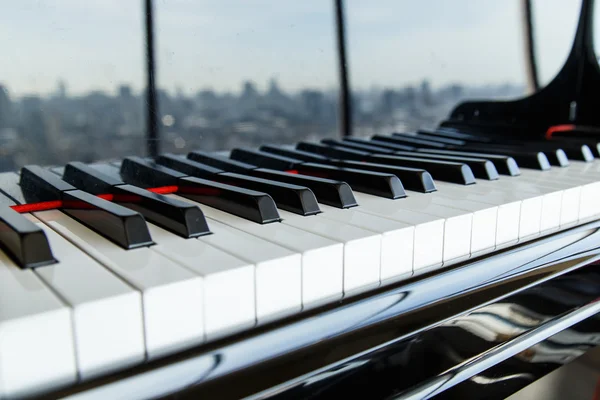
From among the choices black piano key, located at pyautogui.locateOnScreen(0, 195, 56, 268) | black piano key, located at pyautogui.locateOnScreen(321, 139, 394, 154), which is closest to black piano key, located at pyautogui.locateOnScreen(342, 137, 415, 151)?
black piano key, located at pyautogui.locateOnScreen(321, 139, 394, 154)

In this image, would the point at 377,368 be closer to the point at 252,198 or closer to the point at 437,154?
the point at 252,198

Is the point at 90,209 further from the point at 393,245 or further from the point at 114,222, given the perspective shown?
the point at 393,245

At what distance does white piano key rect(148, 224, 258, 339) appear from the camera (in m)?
0.46

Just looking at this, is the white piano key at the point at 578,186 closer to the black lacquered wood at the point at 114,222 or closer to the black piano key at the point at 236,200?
the black piano key at the point at 236,200

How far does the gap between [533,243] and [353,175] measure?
0.28 meters

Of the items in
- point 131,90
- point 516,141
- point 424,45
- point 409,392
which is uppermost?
point 424,45

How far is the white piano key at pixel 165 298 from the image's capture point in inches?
16.7

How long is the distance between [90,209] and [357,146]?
2.19ft

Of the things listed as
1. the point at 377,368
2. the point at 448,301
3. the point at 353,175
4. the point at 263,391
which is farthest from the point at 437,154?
the point at 263,391

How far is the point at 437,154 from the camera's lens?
1099 millimetres

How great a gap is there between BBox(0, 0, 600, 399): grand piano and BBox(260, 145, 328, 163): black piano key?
0.01 m

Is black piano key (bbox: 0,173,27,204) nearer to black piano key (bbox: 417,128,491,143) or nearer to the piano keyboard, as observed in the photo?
the piano keyboard

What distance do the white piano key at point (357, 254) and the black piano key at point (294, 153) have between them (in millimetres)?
422

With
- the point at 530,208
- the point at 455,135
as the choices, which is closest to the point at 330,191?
the point at 530,208
